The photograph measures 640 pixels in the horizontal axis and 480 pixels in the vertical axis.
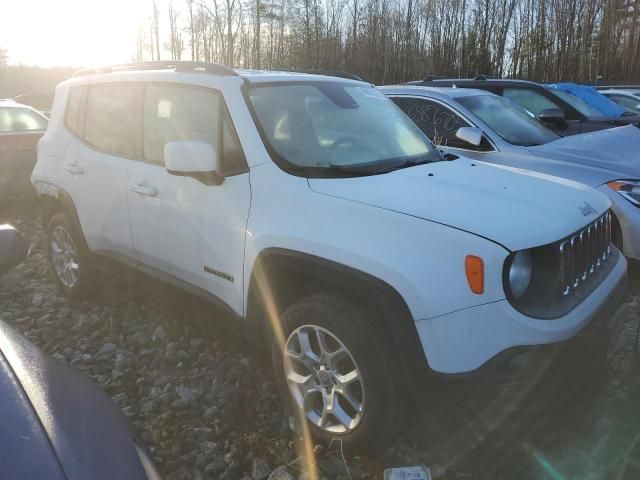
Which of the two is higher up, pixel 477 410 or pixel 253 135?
pixel 253 135

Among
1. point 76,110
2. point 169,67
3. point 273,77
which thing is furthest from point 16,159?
point 273,77

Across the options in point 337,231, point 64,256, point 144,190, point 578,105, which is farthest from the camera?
point 578,105

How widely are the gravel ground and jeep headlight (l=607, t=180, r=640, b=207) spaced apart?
74cm

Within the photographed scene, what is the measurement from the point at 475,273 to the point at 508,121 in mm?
3856

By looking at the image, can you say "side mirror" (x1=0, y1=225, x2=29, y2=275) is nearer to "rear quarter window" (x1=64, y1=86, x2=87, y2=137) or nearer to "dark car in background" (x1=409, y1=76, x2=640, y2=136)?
"rear quarter window" (x1=64, y1=86, x2=87, y2=137)

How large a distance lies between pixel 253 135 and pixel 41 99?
1059 inches

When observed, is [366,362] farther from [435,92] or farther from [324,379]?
[435,92]

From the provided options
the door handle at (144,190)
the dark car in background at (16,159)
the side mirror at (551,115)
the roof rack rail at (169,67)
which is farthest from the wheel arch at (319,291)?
the dark car in background at (16,159)

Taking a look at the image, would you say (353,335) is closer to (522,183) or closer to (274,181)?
(274,181)

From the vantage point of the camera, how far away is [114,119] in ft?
12.5

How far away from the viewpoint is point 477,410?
233 centimetres

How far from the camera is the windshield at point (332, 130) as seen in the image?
115 inches

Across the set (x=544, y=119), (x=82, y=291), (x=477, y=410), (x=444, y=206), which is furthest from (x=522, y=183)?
(x=544, y=119)

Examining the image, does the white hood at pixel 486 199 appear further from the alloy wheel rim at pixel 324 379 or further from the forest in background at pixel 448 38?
the forest in background at pixel 448 38
